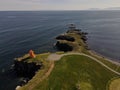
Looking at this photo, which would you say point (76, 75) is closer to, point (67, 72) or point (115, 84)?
point (67, 72)

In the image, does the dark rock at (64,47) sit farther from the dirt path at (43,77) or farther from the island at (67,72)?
the dirt path at (43,77)

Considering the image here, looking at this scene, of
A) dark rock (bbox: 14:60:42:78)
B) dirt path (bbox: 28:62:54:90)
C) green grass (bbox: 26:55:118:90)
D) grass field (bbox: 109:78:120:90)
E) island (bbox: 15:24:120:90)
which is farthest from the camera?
dark rock (bbox: 14:60:42:78)

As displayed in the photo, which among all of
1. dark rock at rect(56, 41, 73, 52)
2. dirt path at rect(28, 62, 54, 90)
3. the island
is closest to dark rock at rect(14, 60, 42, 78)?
the island

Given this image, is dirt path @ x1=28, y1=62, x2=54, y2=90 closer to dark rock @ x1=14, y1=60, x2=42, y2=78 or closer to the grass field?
dark rock @ x1=14, y1=60, x2=42, y2=78

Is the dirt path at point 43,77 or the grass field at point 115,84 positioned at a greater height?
the dirt path at point 43,77

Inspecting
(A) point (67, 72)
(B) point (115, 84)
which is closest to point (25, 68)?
(A) point (67, 72)

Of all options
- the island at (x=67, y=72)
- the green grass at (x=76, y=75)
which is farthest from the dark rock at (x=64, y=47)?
the green grass at (x=76, y=75)

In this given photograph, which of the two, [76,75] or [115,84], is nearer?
[115,84]

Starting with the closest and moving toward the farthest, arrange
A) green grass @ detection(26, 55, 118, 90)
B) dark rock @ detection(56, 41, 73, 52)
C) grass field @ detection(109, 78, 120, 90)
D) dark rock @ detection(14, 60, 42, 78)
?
green grass @ detection(26, 55, 118, 90)
grass field @ detection(109, 78, 120, 90)
dark rock @ detection(14, 60, 42, 78)
dark rock @ detection(56, 41, 73, 52)
